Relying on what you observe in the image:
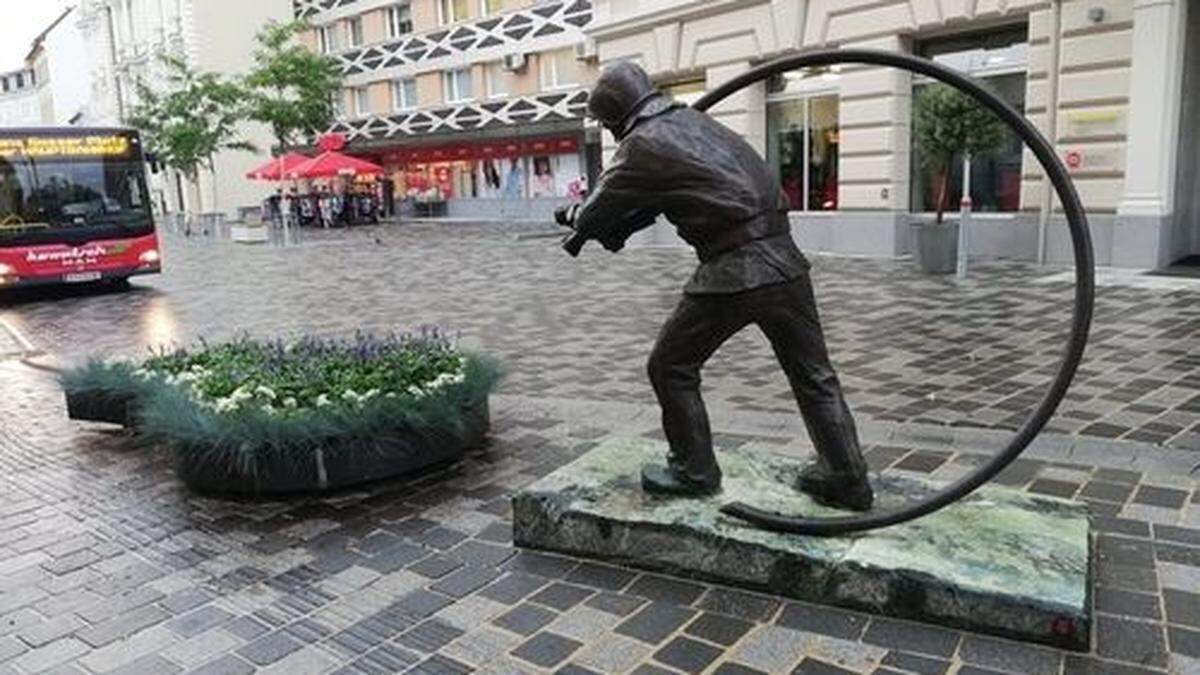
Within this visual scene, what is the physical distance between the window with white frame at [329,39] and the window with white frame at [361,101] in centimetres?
205

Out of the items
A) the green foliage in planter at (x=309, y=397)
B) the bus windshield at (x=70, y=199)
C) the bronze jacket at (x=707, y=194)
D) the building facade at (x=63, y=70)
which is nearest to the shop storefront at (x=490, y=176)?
the bus windshield at (x=70, y=199)

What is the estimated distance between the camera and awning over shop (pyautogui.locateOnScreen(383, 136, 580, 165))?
3183cm

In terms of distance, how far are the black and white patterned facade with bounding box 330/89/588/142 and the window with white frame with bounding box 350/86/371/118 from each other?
15.2 inches

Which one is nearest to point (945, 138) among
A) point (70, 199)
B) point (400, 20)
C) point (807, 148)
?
point (807, 148)

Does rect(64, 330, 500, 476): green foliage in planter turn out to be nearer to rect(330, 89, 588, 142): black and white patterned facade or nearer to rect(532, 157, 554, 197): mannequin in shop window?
rect(330, 89, 588, 142): black and white patterned facade

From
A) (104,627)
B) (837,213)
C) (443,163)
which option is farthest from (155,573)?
(443,163)

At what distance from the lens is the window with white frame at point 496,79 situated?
32.8 m

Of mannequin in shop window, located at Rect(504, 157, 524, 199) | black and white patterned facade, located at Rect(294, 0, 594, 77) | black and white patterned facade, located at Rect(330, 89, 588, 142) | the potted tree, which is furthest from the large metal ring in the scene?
mannequin in shop window, located at Rect(504, 157, 524, 199)

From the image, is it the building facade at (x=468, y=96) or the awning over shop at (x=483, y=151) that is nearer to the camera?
the building facade at (x=468, y=96)

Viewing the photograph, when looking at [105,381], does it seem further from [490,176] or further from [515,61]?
[490,176]

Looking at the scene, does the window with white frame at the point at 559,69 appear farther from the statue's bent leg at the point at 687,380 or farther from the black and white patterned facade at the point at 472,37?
the statue's bent leg at the point at 687,380

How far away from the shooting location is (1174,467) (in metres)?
4.92

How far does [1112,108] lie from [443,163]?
27816mm

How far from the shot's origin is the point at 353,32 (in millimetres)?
38719
